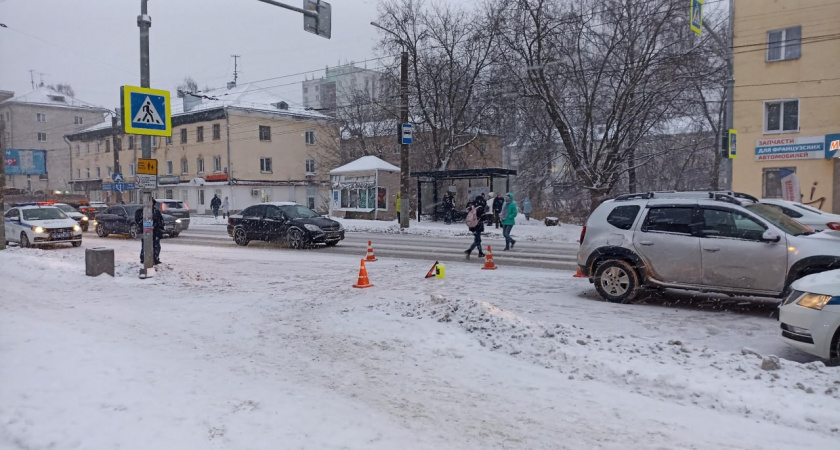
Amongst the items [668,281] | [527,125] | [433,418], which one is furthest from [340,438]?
[527,125]

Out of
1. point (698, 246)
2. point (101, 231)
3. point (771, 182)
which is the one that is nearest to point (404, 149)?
point (101, 231)

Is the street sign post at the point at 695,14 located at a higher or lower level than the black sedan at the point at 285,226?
higher

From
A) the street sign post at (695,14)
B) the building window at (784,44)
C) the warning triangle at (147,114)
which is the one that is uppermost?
the building window at (784,44)

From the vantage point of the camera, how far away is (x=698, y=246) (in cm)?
827

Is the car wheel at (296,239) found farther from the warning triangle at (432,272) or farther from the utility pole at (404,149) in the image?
the utility pole at (404,149)

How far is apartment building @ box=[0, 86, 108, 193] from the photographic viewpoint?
7325cm

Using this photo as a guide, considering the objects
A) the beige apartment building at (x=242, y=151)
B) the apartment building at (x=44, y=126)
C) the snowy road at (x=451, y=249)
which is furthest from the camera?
the apartment building at (x=44, y=126)

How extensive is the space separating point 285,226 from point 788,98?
21.9 metres

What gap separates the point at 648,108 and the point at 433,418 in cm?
2104

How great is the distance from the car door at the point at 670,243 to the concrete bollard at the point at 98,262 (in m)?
10.5

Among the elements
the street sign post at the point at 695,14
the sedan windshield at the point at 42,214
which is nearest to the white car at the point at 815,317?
the street sign post at the point at 695,14

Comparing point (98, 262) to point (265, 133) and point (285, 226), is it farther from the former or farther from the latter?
point (265, 133)

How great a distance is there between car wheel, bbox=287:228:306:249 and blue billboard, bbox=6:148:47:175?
56.9 m

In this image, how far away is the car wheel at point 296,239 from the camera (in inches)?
702
